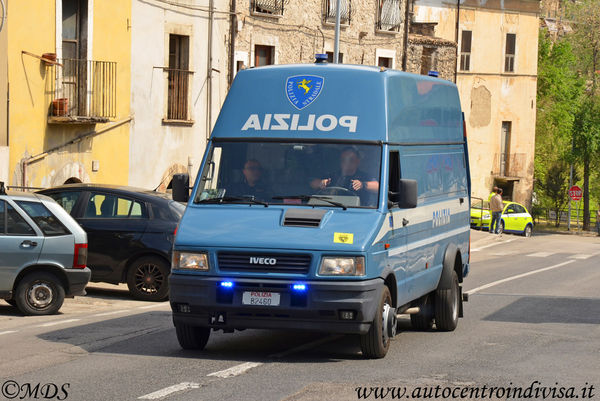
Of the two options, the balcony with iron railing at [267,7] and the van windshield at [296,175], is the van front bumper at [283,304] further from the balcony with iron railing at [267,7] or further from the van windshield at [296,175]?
the balcony with iron railing at [267,7]

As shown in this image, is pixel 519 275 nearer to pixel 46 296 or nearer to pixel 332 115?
pixel 46 296

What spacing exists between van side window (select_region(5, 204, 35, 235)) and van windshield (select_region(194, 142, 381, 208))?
4456mm

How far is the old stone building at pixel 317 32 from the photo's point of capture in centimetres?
3578

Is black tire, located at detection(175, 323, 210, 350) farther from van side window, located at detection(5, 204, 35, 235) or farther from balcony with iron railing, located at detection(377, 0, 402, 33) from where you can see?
balcony with iron railing, located at detection(377, 0, 402, 33)

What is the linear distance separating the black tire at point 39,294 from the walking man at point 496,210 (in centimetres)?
2845

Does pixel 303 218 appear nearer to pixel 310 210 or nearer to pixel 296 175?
pixel 310 210

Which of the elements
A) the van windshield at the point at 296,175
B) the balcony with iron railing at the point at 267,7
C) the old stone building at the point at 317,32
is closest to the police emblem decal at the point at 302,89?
the van windshield at the point at 296,175

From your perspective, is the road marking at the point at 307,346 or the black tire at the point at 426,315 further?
the black tire at the point at 426,315

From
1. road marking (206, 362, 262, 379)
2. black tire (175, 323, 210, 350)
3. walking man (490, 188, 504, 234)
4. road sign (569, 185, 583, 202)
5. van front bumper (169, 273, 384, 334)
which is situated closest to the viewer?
road marking (206, 362, 262, 379)

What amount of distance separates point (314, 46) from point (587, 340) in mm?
27115

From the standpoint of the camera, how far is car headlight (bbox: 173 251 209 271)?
10422 mm

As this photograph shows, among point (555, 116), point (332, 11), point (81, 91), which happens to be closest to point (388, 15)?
point (332, 11)

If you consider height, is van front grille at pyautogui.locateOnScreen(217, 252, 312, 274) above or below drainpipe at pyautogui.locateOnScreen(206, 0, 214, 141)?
below

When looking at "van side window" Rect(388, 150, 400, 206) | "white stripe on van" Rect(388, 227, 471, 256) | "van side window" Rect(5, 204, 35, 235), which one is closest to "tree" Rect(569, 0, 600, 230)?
"white stripe on van" Rect(388, 227, 471, 256)
